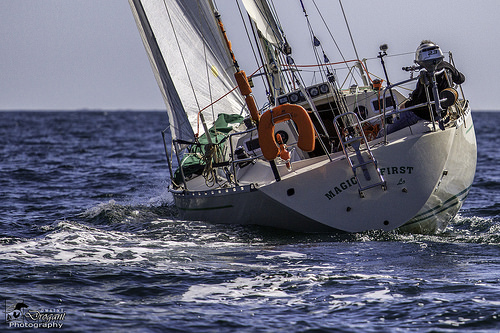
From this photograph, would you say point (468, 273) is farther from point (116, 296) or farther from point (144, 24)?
point (144, 24)

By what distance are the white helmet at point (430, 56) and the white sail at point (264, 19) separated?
253 centimetres

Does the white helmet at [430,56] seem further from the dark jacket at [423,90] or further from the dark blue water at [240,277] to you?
the dark blue water at [240,277]

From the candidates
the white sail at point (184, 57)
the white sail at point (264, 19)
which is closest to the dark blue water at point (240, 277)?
the white sail at point (184, 57)

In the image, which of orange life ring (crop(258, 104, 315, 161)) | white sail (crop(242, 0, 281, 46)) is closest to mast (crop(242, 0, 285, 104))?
white sail (crop(242, 0, 281, 46))

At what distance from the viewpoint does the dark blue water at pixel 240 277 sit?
5.58m

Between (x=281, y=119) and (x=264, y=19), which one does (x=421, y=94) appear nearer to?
(x=281, y=119)

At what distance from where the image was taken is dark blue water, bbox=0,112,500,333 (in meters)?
5.58

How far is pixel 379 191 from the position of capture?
8.40 m

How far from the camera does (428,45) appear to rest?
28.1 ft

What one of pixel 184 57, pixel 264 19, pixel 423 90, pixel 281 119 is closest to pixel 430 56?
pixel 423 90

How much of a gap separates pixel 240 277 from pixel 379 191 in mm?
2408

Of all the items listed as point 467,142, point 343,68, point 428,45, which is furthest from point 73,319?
point 343,68

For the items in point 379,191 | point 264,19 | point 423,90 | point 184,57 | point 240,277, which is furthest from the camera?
point 184,57

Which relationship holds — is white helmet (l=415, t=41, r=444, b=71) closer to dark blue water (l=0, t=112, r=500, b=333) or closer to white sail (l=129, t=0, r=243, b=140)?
dark blue water (l=0, t=112, r=500, b=333)
